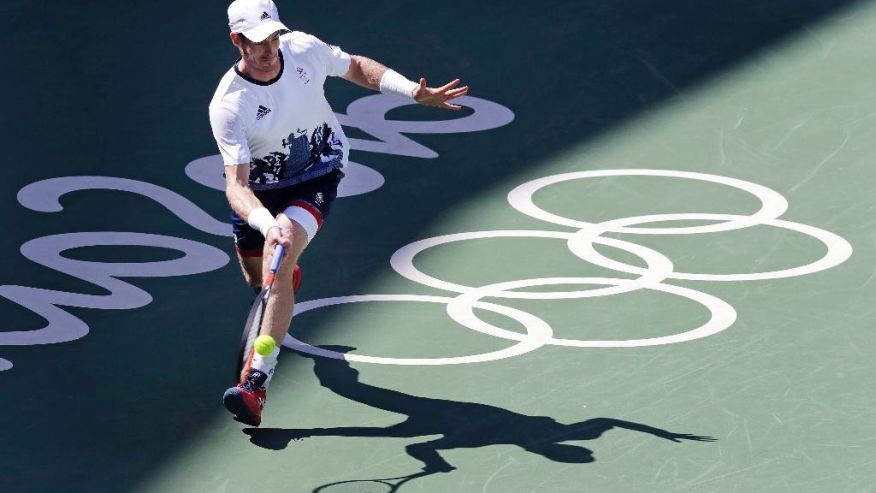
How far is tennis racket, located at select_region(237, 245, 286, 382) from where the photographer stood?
8.36m

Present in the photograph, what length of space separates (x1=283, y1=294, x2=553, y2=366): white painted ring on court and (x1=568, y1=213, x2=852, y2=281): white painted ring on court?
0.99 meters

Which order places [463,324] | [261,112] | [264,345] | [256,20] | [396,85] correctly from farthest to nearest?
[463,324]
[396,85]
[261,112]
[256,20]
[264,345]

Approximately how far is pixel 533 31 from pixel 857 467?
7.27 m

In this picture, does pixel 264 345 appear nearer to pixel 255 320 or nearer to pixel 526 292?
pixel 255 320

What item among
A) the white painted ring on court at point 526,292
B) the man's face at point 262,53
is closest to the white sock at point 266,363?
the man's face at point 262,53

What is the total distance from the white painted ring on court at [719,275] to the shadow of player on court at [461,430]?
2.12 m

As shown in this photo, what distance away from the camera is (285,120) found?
9.02 m

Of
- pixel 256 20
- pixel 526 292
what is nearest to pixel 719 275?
pixel 526 292

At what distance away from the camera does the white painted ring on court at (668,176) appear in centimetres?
1113

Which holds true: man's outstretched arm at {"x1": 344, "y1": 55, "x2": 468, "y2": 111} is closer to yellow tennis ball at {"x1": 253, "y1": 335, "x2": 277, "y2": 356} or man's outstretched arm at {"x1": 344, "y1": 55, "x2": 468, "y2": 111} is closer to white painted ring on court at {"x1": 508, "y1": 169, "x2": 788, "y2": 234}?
yellow tennis ball at {"x1": 253, "y1": 335, "x2": 277, "y2": 356}

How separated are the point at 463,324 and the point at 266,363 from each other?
167cm

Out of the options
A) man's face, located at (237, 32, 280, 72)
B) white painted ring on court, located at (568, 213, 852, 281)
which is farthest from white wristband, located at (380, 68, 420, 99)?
white painted ring on court, located at (568, 213, 852, 281)

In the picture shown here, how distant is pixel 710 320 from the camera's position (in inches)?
384

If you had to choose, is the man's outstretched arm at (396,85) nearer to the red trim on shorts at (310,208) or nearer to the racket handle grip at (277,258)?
the red trim on shorts at (310,208)
